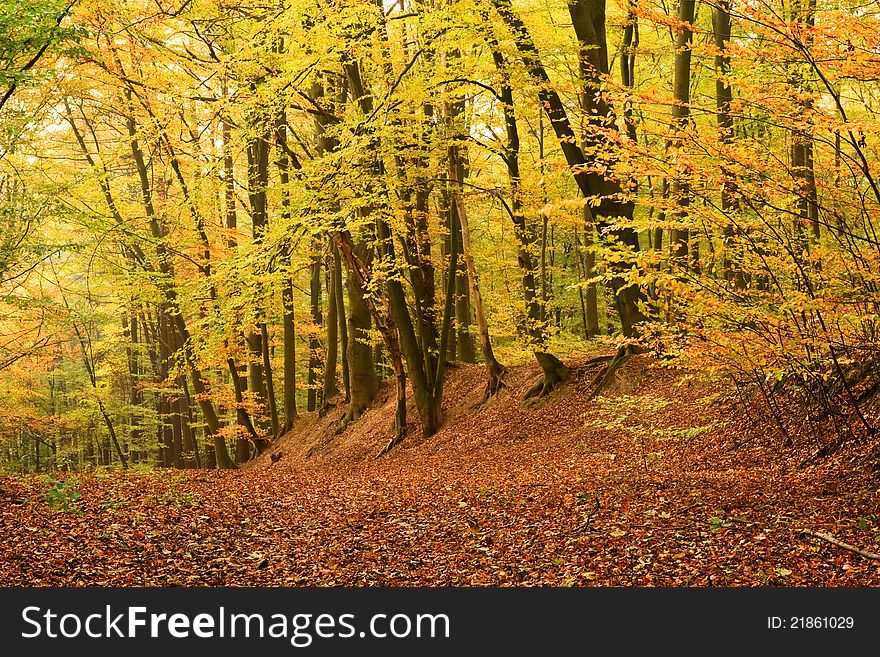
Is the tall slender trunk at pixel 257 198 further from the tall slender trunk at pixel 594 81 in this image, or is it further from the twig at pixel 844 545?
the twig at pixel 844 545

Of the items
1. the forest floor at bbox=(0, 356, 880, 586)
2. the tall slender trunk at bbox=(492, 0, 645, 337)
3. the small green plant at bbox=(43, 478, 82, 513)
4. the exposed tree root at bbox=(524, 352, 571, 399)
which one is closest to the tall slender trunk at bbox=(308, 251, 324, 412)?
the exposed tree root at bbox=(524, 352, 571, 399)

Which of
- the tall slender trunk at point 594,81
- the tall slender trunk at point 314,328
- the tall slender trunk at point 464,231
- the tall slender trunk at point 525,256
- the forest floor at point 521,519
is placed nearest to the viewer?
the forest floor at point 521,519

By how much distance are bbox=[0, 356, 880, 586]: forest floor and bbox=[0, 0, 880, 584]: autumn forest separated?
0.09m

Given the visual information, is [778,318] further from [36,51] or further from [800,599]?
[36,51]

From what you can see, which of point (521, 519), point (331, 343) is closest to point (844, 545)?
point (521, 519)

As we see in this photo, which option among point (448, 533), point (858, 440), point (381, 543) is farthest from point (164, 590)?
point (858, 440)

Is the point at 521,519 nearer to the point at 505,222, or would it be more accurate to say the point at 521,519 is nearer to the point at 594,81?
the point at 594,81

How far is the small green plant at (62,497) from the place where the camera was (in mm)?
8263

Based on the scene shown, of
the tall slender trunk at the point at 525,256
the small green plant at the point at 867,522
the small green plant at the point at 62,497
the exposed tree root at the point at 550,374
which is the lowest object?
the small green plant at the point at 867,522

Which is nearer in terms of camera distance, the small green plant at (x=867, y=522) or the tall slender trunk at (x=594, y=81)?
the small green plant at (x=867, y=522)

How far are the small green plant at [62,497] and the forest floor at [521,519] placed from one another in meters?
0.05

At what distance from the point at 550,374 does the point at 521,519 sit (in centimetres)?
759

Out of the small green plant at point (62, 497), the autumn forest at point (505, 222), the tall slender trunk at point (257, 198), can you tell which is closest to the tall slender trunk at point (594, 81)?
the autumn forest at point (505, 222)

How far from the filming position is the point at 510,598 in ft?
16.8
